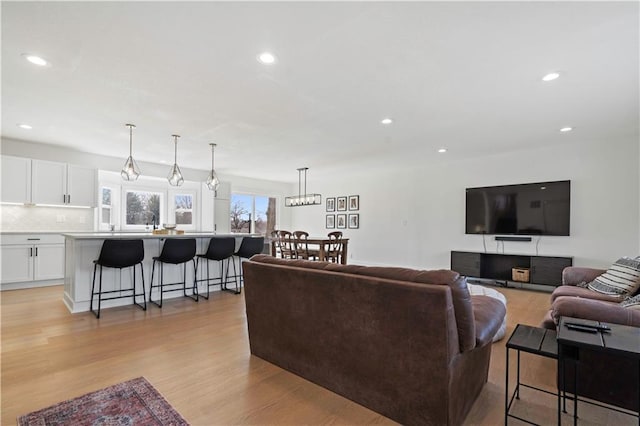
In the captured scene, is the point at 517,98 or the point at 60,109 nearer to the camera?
the point at 517,98

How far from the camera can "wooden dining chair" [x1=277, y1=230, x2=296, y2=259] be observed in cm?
663

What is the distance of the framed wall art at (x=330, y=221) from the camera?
30.5 ft

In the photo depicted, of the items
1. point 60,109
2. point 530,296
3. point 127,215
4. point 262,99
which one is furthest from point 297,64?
point 127,215

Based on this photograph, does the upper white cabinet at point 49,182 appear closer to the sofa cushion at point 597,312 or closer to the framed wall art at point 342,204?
the framed wall art at point 342,204

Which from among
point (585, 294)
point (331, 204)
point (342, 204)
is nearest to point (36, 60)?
point (585, 294)

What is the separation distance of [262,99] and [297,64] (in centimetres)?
88

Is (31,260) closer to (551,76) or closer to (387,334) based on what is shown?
(387,334)

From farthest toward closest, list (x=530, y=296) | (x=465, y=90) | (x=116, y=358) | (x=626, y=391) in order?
(x=530, y=296) → (x=465, y=90) → (x=116, y=358) → (x=626, y=391)

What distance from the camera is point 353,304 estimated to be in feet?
6.23

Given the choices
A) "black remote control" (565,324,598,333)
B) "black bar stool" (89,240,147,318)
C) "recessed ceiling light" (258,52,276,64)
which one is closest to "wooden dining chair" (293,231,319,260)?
"black bar stool" (89,240,147,318)

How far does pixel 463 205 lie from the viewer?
6.59 m

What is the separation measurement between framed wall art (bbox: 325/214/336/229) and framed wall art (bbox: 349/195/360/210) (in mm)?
710

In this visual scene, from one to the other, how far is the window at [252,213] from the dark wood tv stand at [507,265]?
5.72 m

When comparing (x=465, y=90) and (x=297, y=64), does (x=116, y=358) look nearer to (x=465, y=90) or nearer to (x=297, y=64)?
(x=297, y=64)
